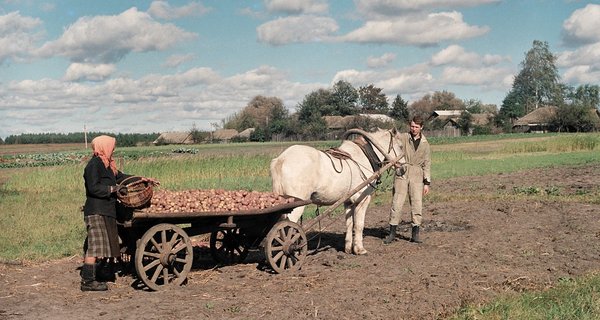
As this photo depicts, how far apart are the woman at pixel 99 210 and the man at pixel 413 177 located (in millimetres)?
4756

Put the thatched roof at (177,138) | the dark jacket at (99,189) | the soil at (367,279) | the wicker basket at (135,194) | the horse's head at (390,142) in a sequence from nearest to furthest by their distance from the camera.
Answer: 1. the soil at (367,279)
2. the wicker basket at (135,194)
3. the dark jacket at (99,189)
4. the horse's head at (390,142)
5. the thatched roof at (177,138)

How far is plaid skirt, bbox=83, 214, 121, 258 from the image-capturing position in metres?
7.26

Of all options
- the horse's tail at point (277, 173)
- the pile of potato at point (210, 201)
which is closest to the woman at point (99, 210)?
the pile of potato at point (210, 201)

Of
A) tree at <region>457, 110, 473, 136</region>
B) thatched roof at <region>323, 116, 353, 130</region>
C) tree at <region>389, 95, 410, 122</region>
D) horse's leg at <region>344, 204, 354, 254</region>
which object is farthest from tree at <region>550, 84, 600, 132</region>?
horse's leg at <region>344, 204, 354, 254</region>

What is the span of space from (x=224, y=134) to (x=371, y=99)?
28384 mm

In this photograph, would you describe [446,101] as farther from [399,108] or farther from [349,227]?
[349,227]

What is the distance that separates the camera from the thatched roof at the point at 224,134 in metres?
107

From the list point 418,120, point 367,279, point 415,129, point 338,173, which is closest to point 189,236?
point 367,279

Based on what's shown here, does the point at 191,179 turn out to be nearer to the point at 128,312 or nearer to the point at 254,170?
the point at 254,170

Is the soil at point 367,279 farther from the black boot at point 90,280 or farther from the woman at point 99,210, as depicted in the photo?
the woman at point 99,210

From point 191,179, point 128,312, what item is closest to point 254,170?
point 191,179

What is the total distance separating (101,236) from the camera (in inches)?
287

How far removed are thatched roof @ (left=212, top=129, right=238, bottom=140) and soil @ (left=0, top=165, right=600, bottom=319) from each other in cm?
9557

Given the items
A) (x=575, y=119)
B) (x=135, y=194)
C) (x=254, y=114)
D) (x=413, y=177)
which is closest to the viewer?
(x=135, y=194)
